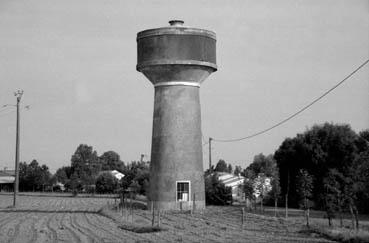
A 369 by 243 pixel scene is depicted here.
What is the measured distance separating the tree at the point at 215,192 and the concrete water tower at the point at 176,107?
513 inches

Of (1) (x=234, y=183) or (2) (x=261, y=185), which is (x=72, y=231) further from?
(1) (x=234, y=183)

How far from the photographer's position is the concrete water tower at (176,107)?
4253 cm

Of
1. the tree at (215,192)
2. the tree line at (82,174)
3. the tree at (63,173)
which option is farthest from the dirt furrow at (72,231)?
the tree at (63,173)

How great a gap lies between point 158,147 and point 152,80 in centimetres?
383

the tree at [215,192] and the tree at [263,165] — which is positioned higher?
the tree at [263,165]

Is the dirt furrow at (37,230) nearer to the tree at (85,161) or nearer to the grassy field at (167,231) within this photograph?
the grassy field at (167,231)

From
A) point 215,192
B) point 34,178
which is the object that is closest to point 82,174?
point 34,178

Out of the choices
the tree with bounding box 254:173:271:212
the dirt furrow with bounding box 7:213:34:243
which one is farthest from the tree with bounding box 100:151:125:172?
the dirt furrow with bounding box 7:213:34:243

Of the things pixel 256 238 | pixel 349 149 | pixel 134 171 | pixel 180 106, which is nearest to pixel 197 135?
pixel 180 106

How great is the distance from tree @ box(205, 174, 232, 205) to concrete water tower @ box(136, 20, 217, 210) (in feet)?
42.8

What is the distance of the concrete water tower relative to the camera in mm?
42531

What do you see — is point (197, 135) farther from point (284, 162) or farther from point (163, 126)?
point (284, 162)

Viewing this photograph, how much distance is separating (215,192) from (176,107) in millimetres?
15715

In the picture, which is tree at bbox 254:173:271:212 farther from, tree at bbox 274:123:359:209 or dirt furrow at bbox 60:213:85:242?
dirt furrow at bbox 60:213:85:242
